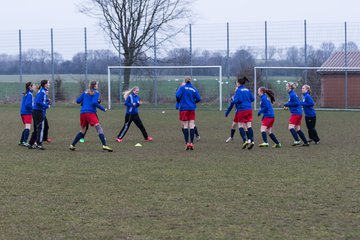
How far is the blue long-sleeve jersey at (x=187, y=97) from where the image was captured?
1591cm

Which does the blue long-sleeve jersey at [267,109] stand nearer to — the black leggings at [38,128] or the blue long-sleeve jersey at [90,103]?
the blue long-sleeve jersey at [90,103]

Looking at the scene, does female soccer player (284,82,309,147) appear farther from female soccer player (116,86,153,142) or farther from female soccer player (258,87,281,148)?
female soccer player (116,86,153,142)

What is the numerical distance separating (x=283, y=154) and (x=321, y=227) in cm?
726

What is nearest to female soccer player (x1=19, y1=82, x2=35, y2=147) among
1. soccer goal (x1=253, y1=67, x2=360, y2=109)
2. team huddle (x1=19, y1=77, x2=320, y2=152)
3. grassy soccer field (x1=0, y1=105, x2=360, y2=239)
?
team huddle (x1=19, y1=77, x2=320, y2=152)

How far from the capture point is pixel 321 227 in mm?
7484

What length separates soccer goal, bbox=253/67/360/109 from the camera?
112ft

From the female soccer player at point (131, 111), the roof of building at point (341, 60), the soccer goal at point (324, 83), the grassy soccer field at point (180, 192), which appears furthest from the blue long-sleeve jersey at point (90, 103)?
the roof of building at point (341, 60)

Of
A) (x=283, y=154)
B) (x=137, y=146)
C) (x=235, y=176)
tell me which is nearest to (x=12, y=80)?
(x=137, y=146)

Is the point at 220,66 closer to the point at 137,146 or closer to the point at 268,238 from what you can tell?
the point at 137,146

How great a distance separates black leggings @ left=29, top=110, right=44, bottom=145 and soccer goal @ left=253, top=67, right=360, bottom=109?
751 inches

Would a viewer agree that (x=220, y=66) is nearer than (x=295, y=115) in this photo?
No

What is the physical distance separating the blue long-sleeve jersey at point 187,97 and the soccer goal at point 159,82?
21.1 meters

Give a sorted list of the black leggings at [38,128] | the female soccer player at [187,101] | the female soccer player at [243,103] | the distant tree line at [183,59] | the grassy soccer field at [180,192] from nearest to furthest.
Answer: the grassy soccer field at [180,192], the female soccer player at [187,101], the female soccer player at [243,103], the black leggings at [38,128], the distant tree line at [183,59]

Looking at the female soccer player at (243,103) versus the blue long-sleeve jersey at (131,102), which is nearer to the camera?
the female soccer player at (243,103)
